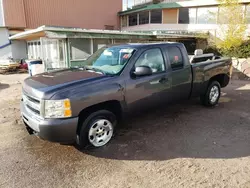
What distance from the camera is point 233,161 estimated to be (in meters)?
3.31

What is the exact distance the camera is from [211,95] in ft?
19.4

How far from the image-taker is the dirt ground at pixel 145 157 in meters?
2.88

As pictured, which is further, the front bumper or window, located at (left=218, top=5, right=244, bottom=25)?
window, located at (left=218, top=5, right=244, bottom=25)

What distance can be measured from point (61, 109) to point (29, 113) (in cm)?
79

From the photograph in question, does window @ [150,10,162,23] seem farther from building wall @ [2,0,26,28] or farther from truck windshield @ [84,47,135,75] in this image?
truck windshield @ [84,47,135,75]

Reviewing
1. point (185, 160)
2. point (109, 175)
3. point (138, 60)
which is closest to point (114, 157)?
point (109, 175)

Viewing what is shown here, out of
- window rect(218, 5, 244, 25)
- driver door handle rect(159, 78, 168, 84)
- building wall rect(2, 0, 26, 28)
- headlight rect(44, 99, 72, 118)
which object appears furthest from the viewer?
building wall rect(2, 0, 26, 28)

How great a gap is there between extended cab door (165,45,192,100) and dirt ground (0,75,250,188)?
704mm

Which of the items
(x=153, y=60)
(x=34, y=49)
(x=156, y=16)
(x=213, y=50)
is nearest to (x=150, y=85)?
(x=153, y=60)

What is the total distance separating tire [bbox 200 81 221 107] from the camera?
577 centimetres

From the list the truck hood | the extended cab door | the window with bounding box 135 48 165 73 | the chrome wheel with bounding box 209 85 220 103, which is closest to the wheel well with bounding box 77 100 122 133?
the truck hood

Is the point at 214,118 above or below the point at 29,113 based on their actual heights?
below

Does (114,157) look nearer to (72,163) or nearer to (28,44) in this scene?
(72,163)

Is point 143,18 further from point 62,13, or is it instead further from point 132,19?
point 62,13
